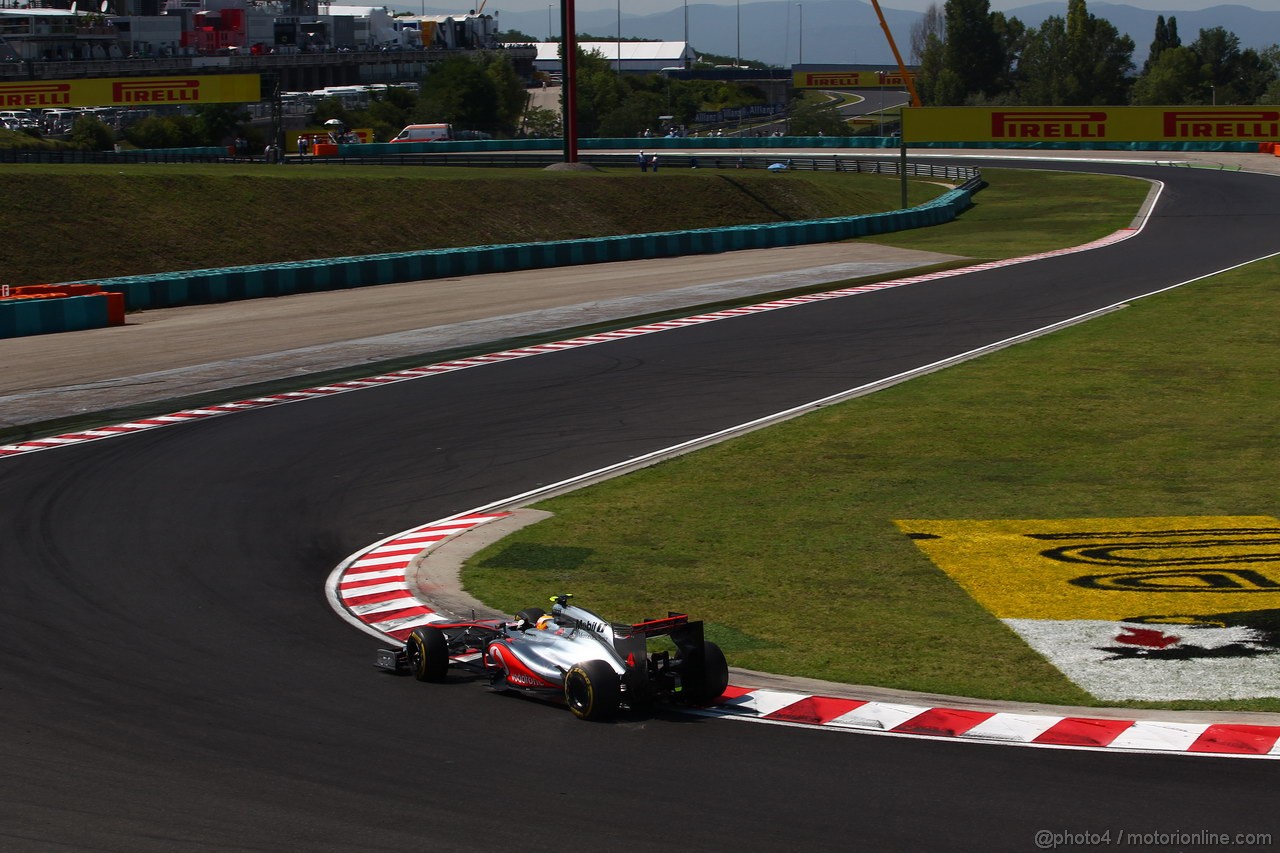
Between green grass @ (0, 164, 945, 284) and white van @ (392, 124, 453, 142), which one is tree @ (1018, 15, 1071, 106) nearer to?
white van @ (392, 124, 453, 142)

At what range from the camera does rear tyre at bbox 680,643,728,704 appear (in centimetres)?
965

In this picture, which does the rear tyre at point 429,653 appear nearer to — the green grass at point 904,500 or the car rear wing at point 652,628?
the car rear wing at point 652,628

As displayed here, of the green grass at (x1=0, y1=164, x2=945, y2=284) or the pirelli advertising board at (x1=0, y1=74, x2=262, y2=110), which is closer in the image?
the green grass at (x1=0, y1=164, x2=945, y2=284)

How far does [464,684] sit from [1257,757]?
5.50 meters

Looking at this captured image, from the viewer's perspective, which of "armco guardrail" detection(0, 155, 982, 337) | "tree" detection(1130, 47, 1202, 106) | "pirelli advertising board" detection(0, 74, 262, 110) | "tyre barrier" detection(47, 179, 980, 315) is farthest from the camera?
"tree" detection(1130, 47, 1202, 106)

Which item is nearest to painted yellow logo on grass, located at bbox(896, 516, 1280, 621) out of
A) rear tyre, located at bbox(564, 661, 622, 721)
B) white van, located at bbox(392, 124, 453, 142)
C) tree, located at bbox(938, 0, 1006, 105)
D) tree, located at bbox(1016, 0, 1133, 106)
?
rear tyre, located at bbox(564, 661, 622, 721)

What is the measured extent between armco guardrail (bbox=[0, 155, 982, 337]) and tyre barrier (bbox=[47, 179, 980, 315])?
0.03m

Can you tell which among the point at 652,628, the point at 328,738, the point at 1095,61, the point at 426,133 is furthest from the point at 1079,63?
the point at 328,738

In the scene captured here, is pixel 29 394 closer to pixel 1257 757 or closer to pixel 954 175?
pixel 1257 757

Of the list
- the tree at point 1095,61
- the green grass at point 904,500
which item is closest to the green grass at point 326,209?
the green grass at point 904,500

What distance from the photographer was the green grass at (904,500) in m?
11.3

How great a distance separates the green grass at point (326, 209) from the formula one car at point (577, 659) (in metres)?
32.5

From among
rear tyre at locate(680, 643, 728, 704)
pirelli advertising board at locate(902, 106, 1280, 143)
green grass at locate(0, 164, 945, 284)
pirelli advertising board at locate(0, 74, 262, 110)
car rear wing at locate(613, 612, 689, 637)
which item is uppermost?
pirelli advertising board at locate(0, 74, 262, 110)

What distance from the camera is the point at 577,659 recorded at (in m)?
9.91
